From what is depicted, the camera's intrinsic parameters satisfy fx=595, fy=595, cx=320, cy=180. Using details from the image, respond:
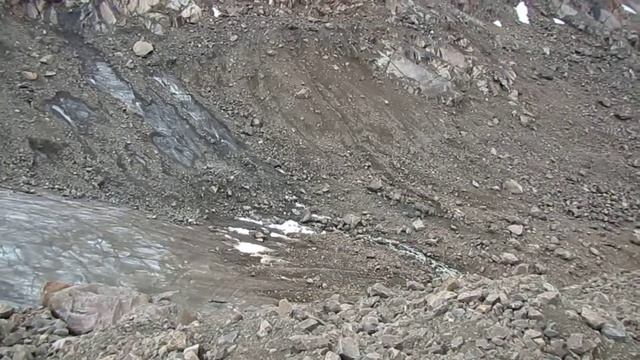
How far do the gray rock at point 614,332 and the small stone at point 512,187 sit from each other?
8.99 meters

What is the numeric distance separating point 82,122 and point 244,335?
902 centimetres

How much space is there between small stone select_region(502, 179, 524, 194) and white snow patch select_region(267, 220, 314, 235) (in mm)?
4986

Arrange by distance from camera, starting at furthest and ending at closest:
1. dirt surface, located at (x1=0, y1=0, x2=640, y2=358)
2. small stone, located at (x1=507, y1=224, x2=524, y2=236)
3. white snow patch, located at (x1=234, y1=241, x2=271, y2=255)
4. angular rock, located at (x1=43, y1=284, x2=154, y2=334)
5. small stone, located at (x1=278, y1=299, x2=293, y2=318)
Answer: small stone, located at (x1=507, y1=224, x2=524, y2=236) < dirt surface, located at (x1=0, y1=0, x2=640, y2=358) < white snow patch, located at (x1=234, y1=241, x2=271, y2=255) < angular rock, located at (x1=43, y1=284, x2=154, y2=334) < small stone, located at (x1=278, y1=299, x2=293, y2=318)

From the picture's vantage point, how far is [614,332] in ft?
16.1

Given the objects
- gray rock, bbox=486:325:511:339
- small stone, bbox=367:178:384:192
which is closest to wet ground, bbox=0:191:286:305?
small stone, bbox=367:178:384:192

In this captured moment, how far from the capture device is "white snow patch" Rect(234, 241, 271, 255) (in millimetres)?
10773

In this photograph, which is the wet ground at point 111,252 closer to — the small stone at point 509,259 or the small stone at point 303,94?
the small stone at point 509,259

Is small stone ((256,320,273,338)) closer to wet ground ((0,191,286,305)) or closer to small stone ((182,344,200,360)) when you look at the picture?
small stone ((182,344,200,360))

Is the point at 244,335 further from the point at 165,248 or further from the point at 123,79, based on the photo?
the point at 123,79

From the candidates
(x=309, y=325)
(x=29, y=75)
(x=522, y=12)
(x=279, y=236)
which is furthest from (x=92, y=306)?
(x=522, y=12)

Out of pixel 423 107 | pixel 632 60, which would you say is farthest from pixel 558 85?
pixel 423 107

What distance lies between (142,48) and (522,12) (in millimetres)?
12779

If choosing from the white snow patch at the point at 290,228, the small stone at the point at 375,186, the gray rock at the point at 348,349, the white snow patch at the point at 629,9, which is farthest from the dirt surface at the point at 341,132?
the gray rock at the point at 348,349

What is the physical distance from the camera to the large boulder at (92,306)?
21.4ft
